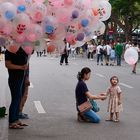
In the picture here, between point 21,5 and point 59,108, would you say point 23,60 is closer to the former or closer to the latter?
point 21,5

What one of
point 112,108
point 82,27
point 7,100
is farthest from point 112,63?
point 82,27

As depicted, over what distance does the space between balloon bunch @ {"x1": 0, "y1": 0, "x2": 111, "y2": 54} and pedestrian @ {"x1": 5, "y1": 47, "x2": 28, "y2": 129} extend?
105cm

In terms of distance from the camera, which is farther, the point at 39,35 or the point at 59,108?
the point at 59,108

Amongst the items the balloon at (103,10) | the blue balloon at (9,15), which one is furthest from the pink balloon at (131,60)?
the blue balloon at (9,15)

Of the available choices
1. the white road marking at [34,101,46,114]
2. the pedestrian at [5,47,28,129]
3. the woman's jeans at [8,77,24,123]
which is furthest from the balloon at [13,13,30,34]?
the white road marking at [34,101,46,114]

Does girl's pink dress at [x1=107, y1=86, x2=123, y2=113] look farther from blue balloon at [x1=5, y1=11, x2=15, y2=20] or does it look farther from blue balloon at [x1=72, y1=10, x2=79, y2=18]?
blue balloon at [x1=5, y1=11, x2=15, y2=20]

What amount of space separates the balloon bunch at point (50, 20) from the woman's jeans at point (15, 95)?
1401 mm

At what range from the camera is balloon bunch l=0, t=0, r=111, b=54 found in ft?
25.2

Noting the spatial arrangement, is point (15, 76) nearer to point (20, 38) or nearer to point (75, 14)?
point (20, 38)

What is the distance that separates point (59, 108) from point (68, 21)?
494 cm

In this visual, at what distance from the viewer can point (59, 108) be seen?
12.8 m

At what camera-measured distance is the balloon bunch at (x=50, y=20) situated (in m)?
7.68

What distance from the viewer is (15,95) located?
9.53 metres

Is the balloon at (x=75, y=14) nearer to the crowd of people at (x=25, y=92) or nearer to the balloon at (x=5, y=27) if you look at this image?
the crowd of people at (x=25, y=92)
